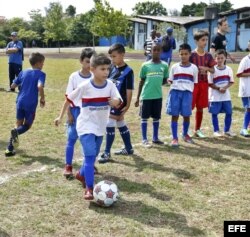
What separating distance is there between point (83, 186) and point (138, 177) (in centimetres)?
78

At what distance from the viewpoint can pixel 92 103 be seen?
4535 mm

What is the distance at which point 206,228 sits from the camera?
3.91m

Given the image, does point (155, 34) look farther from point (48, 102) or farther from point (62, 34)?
point (62, 34)

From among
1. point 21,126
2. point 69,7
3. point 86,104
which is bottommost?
point 21,126

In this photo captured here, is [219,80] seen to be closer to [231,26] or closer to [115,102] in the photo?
[115,102]

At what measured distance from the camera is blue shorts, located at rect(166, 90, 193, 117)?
6770 mm

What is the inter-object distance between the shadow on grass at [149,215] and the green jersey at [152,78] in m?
2.49

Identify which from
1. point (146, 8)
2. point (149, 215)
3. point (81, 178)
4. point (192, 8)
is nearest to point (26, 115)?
point (81, 178)

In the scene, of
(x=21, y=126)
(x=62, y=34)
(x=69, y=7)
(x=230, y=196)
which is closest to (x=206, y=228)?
(x=230, y=196)

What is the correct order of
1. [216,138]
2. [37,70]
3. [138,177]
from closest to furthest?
[138,177] → [37,70] → [216,138]

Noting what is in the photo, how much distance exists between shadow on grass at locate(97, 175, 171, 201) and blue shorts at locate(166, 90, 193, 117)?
1.97 metres

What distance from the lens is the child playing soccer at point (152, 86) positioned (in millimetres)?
6613

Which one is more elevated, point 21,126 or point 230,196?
point 21,126

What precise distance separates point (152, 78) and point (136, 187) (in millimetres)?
A: 2216
